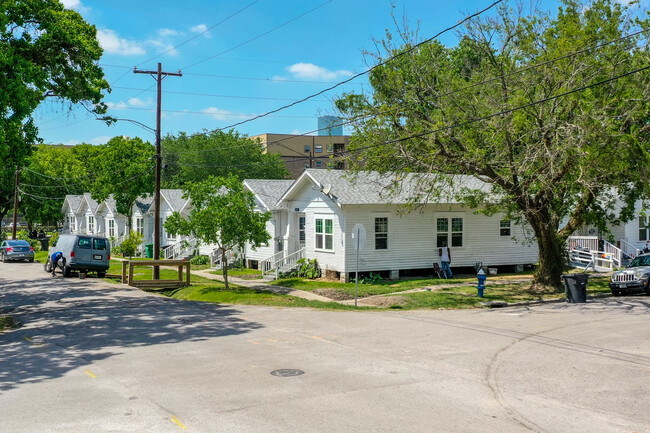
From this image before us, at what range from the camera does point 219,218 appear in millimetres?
23953

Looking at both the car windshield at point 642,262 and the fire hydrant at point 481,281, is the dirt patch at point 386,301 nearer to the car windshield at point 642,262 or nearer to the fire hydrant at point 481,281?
the fire hydrant at point 481,281

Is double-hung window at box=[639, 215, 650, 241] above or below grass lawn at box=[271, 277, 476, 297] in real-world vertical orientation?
above

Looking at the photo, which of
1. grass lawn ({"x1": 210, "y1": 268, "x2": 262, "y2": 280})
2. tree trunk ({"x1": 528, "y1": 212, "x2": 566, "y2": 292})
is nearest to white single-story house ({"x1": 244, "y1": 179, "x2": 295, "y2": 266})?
grass lawn ({"x1": 210, "y1": 268, "x2": 262, "y2": 280})

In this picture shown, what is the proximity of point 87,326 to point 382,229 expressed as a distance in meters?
15.4

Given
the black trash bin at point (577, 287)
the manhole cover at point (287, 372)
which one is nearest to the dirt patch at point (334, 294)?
the black trash bin at point (577, 287)

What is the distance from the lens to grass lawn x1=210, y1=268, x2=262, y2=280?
103 ft

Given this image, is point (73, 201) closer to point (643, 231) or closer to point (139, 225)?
point (139, 225)

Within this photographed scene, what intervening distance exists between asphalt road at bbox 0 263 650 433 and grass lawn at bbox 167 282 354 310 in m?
2.00

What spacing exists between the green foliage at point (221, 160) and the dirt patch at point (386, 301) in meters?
46.0

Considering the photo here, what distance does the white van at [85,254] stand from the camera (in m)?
31.6

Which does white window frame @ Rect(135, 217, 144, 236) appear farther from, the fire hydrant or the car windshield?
the car windshield

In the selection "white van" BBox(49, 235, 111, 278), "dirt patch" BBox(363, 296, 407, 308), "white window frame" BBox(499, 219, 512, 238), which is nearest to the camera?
"dirt patch" BBox(363, 296, 407, 308)

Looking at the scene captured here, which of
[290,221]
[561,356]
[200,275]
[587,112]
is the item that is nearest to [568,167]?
[587,112]

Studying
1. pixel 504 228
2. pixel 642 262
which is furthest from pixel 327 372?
pixel 504 228
